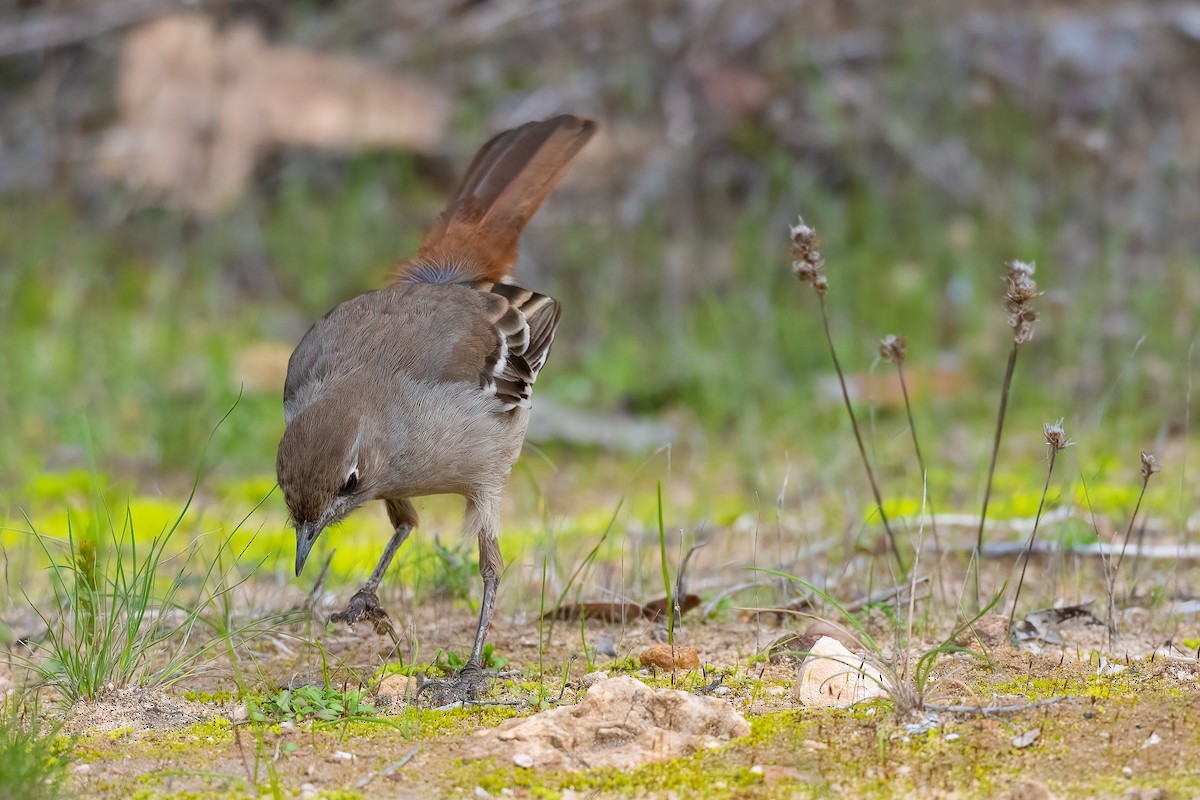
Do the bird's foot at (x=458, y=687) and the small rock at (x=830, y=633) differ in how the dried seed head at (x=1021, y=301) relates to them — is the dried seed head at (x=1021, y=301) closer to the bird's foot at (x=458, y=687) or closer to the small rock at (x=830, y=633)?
the small rock at (x=830, y=633)

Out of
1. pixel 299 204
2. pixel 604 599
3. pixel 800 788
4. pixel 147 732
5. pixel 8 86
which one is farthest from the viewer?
pixel 8 86

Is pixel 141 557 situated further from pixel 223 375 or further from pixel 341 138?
pixel 341 138

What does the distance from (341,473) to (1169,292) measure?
24.5ft

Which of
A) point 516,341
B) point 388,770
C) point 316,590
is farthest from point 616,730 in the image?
point 516,341

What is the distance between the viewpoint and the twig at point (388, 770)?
11.1 feet

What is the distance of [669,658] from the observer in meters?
4.35

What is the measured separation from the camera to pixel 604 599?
5191mm

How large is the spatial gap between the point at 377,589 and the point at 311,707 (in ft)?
4.46

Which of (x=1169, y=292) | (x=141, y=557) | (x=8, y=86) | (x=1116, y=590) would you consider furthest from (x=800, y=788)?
(x=8, y=86)

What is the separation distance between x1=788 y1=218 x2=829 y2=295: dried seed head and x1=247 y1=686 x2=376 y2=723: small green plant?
197 centimetres

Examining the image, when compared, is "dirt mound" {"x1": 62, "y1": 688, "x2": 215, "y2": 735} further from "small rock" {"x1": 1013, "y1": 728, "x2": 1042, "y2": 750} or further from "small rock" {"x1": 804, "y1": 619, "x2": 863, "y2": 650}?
"small rock" {"x1": 1013, "y1": 728, "x2": 1042, "y2": 750}

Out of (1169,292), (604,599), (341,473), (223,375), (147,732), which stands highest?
(1169,292)

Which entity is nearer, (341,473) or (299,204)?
(341,473)

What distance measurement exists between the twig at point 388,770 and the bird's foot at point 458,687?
1.63ft
